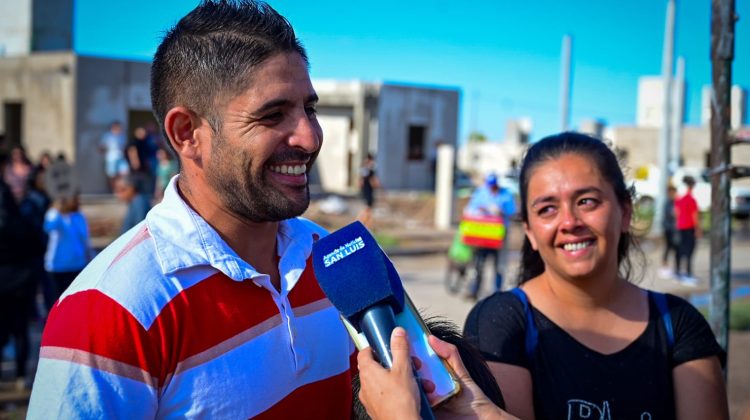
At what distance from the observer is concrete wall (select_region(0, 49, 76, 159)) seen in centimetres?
1841

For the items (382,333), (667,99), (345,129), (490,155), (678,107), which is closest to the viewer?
(382,333)

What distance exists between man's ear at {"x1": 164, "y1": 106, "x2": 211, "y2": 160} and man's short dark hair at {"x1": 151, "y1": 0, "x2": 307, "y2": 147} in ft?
0.07

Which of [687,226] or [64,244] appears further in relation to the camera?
[687,226]

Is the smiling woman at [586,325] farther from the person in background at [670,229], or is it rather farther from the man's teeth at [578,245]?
the person in background at [670,229]

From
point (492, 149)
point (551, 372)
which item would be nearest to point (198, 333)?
point (551, 372)

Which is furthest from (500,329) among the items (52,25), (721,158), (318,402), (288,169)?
(52,25)

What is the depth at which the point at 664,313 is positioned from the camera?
96.6 inches

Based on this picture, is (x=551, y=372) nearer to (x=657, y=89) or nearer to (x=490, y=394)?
(x=490, y=394)

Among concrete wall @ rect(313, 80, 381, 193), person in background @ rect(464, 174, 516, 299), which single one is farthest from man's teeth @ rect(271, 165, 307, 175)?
concrete wall @ rect(313, 80, 381, 193)

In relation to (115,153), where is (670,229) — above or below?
below

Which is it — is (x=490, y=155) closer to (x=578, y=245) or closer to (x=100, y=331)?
(x=578, y=245)

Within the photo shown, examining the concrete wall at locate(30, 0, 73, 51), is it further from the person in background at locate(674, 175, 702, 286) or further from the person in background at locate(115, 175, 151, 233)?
the person in background at locate(674, 175, 702, 286)

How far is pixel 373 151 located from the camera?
24750mm

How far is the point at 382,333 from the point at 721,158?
2.08 metres
